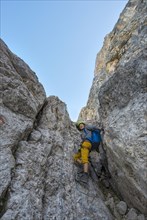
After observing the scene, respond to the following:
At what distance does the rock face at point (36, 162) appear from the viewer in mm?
9398

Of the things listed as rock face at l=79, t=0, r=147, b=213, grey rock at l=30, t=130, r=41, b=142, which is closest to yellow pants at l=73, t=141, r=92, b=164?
rock face at l=79, t=0, r=147, b=213

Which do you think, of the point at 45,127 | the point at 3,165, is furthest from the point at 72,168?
the point at 3,165

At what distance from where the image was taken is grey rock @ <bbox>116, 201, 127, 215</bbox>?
11.4 metres

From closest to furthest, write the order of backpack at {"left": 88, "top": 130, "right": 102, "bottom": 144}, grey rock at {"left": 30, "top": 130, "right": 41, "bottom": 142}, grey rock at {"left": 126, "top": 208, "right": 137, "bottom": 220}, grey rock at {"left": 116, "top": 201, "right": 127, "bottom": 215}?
grey rock at {"left": 126, "top": 208, "right": 137, "bottom": 220}, grey rock at {"left": 116, "top": 201, "right": 127, "bottom": 215}, grey rock at {"left": 30, "top": 130, "right": 41, "bottom": 142}, backpack at {"left": 88, "top": 130, "right": 102, "bottom": 144}

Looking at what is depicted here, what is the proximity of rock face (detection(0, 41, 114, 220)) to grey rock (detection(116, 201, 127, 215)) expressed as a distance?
613mm

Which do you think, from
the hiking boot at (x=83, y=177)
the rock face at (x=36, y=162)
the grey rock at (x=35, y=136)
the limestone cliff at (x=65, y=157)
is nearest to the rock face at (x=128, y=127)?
the limestone cliff at (x=65, y=157)

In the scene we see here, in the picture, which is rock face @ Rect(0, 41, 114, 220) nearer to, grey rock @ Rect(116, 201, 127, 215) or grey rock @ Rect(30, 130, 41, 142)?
grey rock @ Rect(30, 130, 41, 142)

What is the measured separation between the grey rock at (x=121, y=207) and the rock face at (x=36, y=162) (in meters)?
0.61

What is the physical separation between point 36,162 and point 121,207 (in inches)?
205

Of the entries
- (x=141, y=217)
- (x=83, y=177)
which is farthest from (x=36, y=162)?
(x=141, y=217)

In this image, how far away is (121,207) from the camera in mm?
11570

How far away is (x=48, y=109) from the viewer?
16.3m

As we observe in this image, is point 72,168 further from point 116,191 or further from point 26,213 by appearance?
point 26,213

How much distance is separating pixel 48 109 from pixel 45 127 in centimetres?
193
